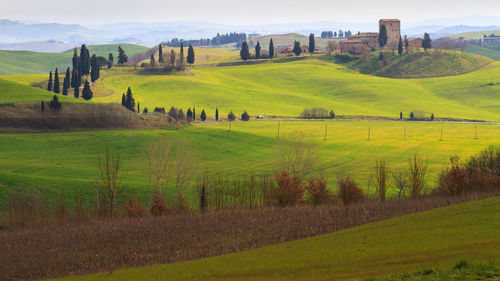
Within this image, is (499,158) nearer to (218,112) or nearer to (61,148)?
(61,148)

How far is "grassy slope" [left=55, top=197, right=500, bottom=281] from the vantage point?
98.9ft

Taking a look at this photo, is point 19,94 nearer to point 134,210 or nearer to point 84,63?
point 84,63

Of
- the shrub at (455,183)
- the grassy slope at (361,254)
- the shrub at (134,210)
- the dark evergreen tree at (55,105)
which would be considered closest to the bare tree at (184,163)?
the shrub at (134,210)

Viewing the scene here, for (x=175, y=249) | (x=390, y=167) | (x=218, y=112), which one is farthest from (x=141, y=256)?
(x=218, y=112)

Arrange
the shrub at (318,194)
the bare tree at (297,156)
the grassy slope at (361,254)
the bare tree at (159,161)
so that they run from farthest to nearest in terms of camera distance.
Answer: the bare tree at (297,156), the bare tree at (159,161), the shrub at (318,194), the grassy slope at (361,254)

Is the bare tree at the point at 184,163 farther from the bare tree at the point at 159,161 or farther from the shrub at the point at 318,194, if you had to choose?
the shrub at the point at 318,194

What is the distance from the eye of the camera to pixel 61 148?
362 feet

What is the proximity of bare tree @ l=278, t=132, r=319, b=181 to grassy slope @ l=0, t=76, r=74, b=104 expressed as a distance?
54490 mm

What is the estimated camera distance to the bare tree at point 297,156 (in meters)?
99.5

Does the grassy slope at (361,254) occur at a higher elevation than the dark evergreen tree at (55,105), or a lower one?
lower

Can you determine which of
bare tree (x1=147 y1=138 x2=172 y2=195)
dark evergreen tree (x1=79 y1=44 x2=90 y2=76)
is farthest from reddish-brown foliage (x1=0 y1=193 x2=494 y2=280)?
dark evergreen tree (x1=79 y1=44 x2=90 y2=76)

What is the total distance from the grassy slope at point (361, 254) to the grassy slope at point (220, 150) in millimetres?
42628

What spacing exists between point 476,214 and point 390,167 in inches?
2531

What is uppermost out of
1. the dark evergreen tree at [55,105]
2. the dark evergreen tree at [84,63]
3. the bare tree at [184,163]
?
the dark evergreen tree at [84,63]
